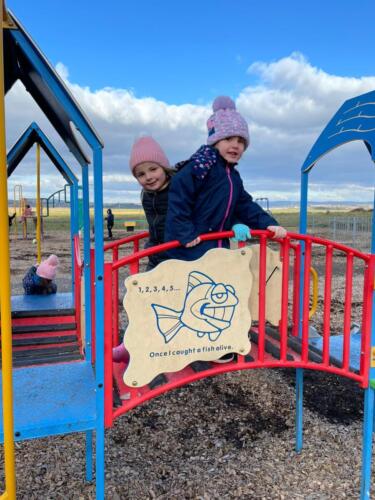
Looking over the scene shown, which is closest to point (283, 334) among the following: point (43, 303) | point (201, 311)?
point (201, 311)

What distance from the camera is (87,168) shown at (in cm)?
264

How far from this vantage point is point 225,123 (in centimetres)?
241

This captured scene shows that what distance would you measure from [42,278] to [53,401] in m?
2.75

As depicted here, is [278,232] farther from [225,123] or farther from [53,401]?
[53,401]

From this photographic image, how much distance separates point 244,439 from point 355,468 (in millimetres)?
803

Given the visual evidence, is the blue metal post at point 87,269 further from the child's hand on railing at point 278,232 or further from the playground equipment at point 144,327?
the child's hand on railing at point 278,232

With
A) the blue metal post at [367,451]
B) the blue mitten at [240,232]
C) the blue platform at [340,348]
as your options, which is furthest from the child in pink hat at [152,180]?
the blue metal post at [367,451]

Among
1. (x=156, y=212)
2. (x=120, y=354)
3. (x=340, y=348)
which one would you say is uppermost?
(x=156, y=212)

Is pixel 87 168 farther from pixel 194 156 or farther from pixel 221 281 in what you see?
pixel 221 281

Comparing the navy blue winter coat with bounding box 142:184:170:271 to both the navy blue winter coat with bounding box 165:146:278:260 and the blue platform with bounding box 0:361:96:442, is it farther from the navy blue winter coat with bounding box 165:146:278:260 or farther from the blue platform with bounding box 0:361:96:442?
the blue platform with bounding box 0:361:96:442

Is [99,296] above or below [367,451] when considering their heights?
above

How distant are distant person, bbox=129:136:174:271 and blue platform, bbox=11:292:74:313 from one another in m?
1.57

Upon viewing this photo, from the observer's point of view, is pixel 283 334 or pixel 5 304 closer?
pixel 5 304

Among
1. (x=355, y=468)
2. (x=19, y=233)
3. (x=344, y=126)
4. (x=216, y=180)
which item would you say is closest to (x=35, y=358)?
(x=216, y=180)
